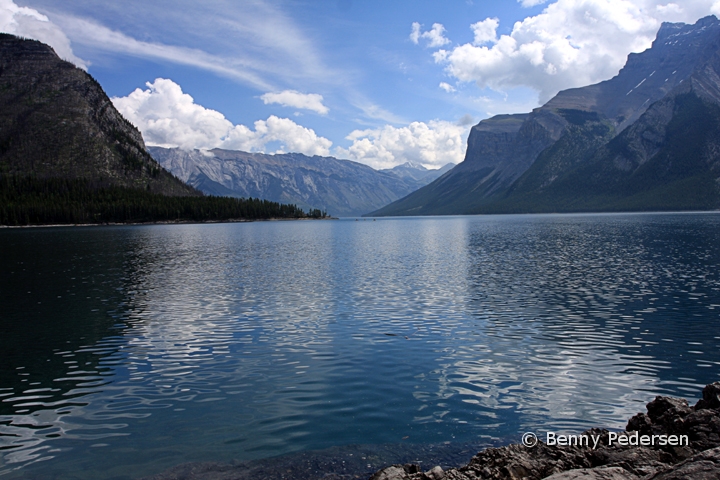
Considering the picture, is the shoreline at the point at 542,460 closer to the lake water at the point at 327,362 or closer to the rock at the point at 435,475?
the rock at the point at 435,475

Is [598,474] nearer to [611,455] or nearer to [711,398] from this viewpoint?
[611,455]

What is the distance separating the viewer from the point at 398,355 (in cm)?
2628

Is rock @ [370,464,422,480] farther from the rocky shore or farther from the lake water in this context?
the lake water

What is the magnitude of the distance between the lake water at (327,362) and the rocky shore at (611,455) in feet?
8.57

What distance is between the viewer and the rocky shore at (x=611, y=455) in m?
11.8

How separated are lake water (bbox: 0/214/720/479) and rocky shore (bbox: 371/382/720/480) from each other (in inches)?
103

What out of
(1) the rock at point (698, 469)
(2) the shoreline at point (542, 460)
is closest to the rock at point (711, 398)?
(2) the shoreline at point (542, 460)

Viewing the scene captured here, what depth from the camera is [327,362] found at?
25.4 metres

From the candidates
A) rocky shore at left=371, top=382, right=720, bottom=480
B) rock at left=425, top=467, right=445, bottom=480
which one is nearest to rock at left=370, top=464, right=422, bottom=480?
rocky shore at left=371, top=382, right=720, bottom=480

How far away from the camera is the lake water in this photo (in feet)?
55.5

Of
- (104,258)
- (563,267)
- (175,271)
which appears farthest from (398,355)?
(104,258)

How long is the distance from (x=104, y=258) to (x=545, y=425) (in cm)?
8216

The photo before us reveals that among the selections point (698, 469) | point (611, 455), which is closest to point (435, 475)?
point (611, 455)

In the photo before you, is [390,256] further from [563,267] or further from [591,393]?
[591,393]
